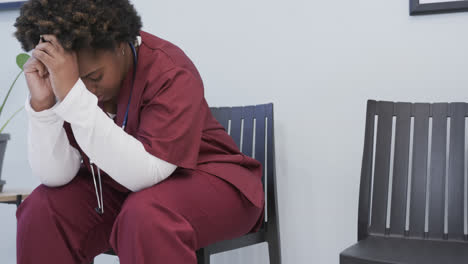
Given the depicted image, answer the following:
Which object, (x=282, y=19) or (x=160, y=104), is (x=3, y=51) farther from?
(x=160, y=104)

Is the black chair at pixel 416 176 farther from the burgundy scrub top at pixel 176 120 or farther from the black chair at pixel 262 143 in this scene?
the burgundy scrub top at pixel 176 120

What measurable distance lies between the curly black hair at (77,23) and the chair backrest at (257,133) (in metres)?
0.55

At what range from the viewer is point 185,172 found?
1102 millimetres

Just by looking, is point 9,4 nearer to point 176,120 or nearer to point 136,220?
point 176,120

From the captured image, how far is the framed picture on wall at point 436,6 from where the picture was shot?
152 cm

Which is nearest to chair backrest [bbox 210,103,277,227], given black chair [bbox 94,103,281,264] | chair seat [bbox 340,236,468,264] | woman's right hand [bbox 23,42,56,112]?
black chair [bbox 94,103,281,264]

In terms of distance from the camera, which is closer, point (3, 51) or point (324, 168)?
point (324, 168)

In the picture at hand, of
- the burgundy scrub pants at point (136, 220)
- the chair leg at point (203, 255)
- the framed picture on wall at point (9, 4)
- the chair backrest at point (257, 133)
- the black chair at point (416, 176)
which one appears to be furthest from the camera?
the framed picture on wall at point (9, 4)

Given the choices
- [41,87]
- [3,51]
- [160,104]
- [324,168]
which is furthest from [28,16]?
[3,51]

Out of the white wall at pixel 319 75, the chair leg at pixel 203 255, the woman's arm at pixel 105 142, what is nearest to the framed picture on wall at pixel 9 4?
the white wall at pixel 319 75

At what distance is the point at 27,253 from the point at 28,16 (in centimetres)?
49

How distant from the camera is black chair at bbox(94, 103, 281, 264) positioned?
141 centimetres

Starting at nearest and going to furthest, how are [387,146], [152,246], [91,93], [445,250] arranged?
[152,246], [91,93], [445,250], [387,146]

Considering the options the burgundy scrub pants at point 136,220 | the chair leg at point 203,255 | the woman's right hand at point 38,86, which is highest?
the woman's right hand at point 38,86
